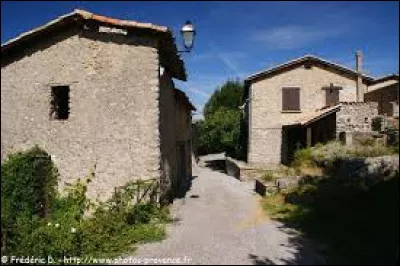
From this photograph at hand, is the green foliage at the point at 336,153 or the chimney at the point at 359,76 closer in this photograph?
the green foliage at the point at 336,153

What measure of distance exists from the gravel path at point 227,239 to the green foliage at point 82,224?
0.66m

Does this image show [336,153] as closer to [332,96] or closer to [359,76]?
[332,96]

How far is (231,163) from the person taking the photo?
26.4 meters

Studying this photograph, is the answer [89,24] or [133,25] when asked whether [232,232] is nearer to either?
[133,25]

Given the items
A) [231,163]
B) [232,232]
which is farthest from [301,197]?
[231,163]

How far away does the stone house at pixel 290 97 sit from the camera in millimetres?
24516

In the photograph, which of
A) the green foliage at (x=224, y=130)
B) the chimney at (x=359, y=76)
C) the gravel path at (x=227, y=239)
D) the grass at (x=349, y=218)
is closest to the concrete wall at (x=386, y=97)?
the chimney at (x=359, y=76)

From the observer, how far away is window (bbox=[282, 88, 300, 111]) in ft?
80.7

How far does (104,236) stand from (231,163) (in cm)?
1634

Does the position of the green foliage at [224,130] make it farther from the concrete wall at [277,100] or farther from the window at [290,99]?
the window at [290,99]

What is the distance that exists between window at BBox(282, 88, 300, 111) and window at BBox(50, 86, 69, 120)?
14288 mm

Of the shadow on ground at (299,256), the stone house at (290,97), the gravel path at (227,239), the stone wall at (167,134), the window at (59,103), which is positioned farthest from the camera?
the stone house at (290,97)

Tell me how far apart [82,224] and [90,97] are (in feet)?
11.6

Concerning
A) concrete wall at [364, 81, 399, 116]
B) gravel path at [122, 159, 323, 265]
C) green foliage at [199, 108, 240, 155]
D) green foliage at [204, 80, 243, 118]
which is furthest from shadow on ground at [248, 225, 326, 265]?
green foliage at [204, 80, 243, 118]
